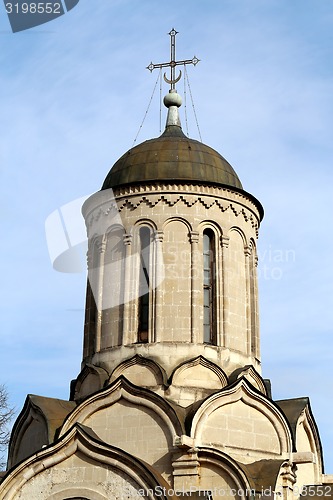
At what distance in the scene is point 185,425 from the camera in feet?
52.7

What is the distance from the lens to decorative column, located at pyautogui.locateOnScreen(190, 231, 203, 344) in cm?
1758

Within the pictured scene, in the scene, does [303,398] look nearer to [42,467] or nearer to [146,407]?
[146,407]

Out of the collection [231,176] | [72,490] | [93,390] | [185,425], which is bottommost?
[72,490]

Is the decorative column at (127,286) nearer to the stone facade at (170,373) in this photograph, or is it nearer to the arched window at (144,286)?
the stone facade at (170,373)

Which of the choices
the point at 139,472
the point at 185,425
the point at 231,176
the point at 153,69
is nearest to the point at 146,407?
the point at 185,425

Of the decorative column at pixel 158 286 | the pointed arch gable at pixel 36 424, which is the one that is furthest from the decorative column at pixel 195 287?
the pointed arch gable at pixel 36 424

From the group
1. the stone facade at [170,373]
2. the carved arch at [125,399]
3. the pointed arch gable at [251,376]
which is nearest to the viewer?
the stone facade at [170,373]

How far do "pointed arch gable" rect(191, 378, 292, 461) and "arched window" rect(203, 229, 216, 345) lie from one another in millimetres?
1557

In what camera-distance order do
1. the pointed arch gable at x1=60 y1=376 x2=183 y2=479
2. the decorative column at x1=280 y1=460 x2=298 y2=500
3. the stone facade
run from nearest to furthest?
the stone facade < the decorative column at x1=280 y1=460 x2=298 y2=500 < the pointed arch gable at x1=60 y1=376 x2=183 y2=479

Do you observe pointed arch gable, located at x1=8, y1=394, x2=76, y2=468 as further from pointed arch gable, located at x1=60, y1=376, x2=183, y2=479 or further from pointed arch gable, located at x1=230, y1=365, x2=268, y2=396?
pointed arch gable, located at x1=230, y1=365, x2=268, y2=396

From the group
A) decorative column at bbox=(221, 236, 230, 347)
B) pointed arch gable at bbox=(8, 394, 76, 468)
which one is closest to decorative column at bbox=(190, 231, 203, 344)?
decorative column at bbox=(221, 236, 230, 347)

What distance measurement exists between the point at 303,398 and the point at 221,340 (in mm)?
2057

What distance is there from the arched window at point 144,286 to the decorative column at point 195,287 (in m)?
0.94

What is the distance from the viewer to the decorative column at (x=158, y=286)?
57.5 feet
